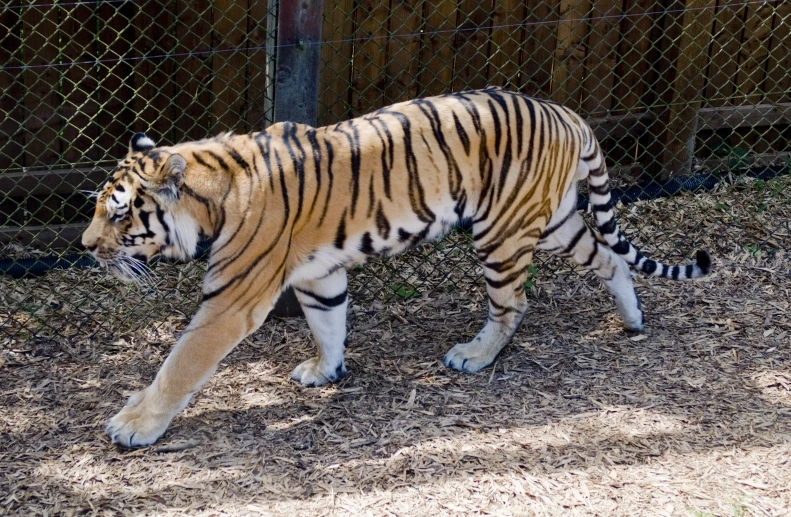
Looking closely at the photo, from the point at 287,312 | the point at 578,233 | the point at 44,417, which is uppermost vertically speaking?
the point at 578,233

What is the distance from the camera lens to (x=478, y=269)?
5941 millimetres

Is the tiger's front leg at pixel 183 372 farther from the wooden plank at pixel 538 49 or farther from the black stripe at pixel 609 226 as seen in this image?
the wooden plank at pixel 538 49

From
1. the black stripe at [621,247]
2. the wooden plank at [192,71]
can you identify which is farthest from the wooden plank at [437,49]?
the black stripe at [621,247]

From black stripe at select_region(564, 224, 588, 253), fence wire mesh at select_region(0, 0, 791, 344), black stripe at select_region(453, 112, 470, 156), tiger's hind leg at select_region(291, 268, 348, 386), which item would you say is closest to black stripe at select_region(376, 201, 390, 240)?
tiger's hind leg at select_region(291, 268, 348, 386)

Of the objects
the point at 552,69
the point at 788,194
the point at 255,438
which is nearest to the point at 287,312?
the point at 255,438

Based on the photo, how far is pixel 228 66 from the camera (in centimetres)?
580

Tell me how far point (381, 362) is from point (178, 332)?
1.16 m

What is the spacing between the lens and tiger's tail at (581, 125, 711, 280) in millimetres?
4812

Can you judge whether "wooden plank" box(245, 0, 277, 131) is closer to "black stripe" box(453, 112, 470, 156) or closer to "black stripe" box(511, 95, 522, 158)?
"black stripe" box(453, 112, 470, 156)

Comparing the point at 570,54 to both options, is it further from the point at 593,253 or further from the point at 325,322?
the point at 325,322

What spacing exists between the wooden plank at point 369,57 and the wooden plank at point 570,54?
4.16ft

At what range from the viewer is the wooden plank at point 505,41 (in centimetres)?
625

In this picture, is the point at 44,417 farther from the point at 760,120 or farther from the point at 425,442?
the point at 760,120

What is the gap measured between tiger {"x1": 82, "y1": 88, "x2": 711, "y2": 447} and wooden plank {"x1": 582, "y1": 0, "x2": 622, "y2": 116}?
6.45 feet
